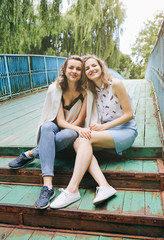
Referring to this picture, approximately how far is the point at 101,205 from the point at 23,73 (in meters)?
6.27

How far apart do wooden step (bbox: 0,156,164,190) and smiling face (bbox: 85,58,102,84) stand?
86cm

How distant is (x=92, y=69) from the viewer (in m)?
2.22

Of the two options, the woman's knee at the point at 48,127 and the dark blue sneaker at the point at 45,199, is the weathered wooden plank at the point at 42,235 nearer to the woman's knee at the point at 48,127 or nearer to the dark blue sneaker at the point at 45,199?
the dark blue sneaker at the point at 45,199

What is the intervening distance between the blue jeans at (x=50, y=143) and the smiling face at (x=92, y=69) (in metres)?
0.57

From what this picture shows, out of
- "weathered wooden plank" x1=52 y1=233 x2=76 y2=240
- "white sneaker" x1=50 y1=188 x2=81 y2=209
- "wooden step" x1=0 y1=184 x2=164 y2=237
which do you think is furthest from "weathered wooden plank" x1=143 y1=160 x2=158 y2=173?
"weathered wooden plank" x1=52 y1=233 x2=76 y2=240

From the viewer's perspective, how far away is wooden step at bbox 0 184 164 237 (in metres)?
1.74

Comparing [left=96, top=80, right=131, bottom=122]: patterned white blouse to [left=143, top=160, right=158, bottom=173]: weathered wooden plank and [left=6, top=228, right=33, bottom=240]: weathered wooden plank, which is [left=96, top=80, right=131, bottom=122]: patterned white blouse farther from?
[left=6, top=228, right=33, bottom=240]: weathered wooden plank

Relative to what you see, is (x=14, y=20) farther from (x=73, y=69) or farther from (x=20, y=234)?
(x=20, y=234)

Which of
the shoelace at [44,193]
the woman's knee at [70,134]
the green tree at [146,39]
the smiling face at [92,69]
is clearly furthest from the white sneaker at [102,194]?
the green tree at [146,39]

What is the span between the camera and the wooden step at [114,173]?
6.71 ft

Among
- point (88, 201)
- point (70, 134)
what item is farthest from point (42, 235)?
point (70, 134)

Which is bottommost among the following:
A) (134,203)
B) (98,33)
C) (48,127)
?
(134,203)

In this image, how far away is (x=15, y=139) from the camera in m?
2.97

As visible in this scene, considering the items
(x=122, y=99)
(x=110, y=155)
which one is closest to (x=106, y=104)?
(x=122, y=99)
